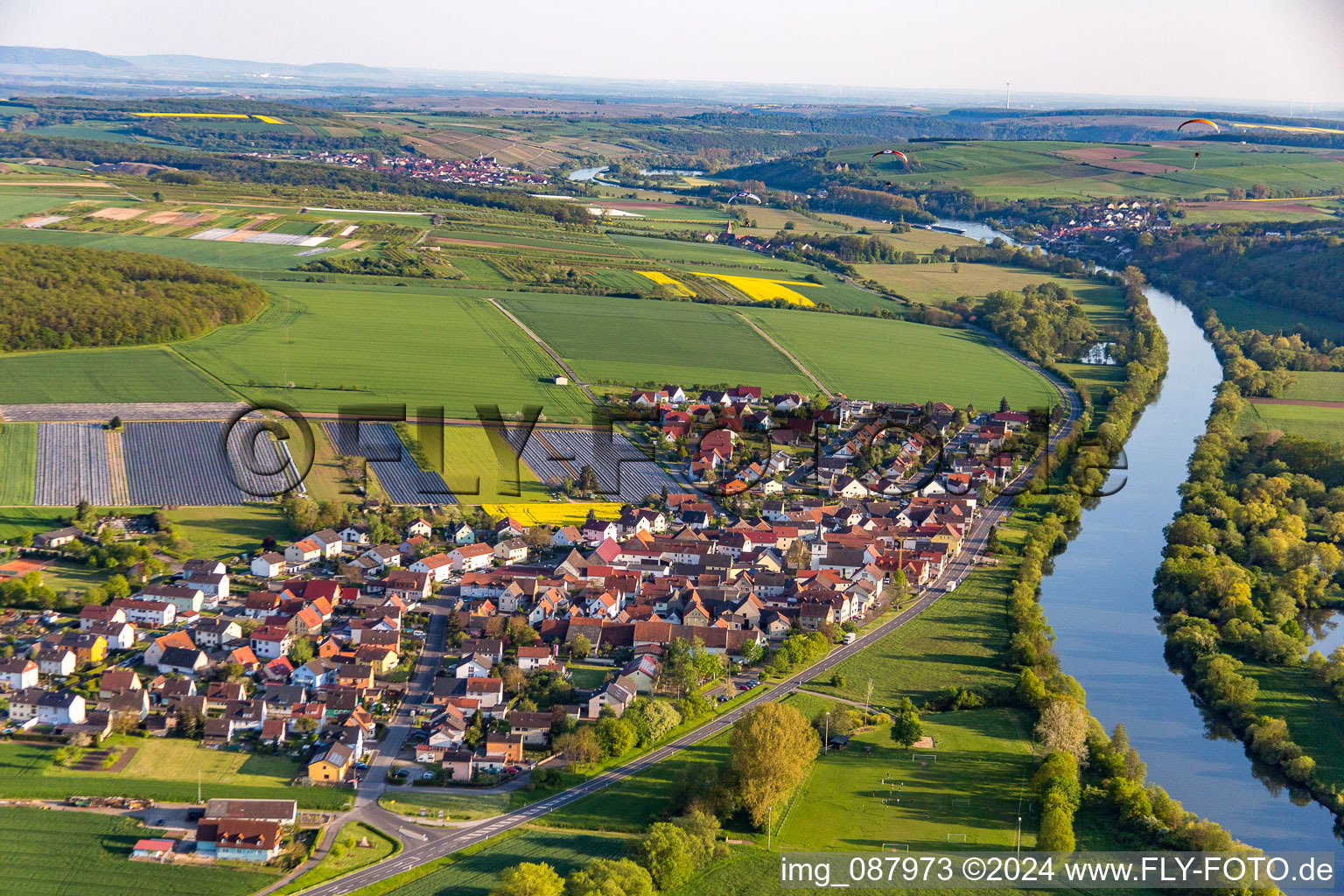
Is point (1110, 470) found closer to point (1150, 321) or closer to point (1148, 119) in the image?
point (1150, 321)

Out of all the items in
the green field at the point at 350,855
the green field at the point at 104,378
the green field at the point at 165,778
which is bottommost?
the green field at the point at 350,855

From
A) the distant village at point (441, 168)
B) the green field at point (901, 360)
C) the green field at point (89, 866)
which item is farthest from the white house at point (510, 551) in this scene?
the distant village at point (441, 168)

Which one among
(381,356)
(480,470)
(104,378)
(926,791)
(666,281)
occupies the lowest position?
(926,791)

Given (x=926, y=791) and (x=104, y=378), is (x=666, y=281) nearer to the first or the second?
(x=104, y=378)

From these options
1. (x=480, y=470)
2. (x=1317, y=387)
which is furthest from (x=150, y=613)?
(x=1317, y=387)

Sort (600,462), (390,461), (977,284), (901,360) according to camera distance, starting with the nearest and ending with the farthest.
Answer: (390,461) → (600,462) → (901,360) → (977,284)

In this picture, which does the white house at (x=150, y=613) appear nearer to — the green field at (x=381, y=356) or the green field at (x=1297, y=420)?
the green field at (x=381, y=356)

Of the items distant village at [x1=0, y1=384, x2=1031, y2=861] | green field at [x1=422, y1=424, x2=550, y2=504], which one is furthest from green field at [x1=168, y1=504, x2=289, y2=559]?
green field at [x1=422, y1=424, x2=550, y2=504]
